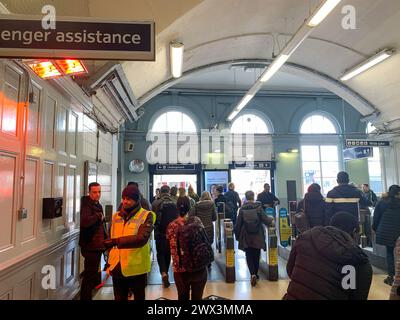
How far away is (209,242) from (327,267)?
1.44 m

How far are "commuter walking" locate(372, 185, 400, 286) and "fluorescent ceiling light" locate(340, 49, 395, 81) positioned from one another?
314cm

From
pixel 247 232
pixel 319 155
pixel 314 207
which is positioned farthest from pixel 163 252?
pixel 319 155

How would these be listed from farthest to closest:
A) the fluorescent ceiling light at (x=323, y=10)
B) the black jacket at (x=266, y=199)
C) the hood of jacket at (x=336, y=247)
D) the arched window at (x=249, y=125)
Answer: the arched window at (x=249, y=125), the black jacket at (x=266, y=199), the fluorescent ceiling light at (x=323, y=10), the hood of jacket at (x=336, y=247)

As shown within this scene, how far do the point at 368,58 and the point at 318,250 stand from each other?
6.50 m

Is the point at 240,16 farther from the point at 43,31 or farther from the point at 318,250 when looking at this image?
the point at 318,250

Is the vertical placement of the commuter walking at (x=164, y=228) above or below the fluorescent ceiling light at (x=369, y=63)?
below

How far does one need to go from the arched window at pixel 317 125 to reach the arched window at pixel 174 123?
496cm

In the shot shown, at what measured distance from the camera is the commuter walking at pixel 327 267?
1.87 m

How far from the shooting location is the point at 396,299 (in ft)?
5.92

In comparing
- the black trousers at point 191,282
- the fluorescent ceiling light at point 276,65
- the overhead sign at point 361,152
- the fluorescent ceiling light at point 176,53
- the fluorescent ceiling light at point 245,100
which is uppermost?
the fluorescent ceiling light at point 245,100

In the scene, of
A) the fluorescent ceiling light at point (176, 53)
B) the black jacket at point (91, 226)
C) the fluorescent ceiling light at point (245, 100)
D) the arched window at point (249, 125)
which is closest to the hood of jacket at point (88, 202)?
the black jacket at point (91, 226)

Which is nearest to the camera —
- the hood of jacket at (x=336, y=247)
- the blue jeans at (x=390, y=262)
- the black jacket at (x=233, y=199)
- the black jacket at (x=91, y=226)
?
the hood of jacket at (x=336, y=247)

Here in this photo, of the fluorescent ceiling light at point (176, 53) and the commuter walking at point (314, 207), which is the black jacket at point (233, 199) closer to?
the commuter walking at point (314, 207)

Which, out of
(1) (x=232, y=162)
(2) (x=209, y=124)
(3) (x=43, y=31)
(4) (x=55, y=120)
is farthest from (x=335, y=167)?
(3) (x=43, y=31)
